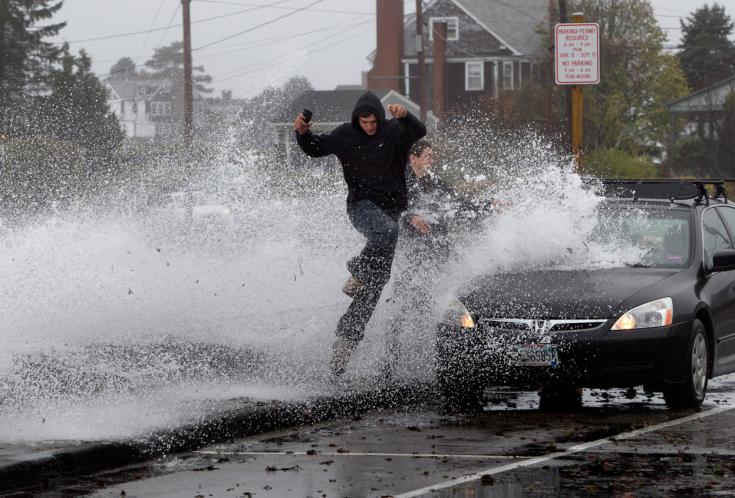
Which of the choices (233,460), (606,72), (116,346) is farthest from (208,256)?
(606,72)

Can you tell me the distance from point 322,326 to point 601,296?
7.74ft

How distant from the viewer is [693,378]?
9.66m

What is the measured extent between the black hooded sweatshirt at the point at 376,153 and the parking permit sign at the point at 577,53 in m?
10.9

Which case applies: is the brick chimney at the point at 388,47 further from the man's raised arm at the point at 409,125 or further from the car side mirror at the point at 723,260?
the car side mirror at the point at 723,260

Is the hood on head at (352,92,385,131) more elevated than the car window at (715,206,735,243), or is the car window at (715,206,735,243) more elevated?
the hood on head at (352,92,385,131)

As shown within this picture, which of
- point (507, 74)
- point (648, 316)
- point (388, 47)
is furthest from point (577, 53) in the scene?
point (507, 74)

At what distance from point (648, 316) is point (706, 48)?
3608 inches

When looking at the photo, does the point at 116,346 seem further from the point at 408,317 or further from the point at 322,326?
the point at 408,317

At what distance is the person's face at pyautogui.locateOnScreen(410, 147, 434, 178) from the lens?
11133 millimetres

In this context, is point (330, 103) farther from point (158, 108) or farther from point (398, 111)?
point (398, 111)

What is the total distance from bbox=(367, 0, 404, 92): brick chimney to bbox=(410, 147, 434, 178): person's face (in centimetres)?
6167

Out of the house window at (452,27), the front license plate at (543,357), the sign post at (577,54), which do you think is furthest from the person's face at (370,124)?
the house window at (452,27)

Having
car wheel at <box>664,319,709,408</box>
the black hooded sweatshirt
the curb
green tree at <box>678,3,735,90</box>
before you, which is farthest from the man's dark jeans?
green tree at <box>678,3,735,90</box>

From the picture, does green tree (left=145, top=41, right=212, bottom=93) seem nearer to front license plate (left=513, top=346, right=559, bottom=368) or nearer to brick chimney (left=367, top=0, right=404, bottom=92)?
brick chimney (left=367, top=0, right=404, bottom=92)
